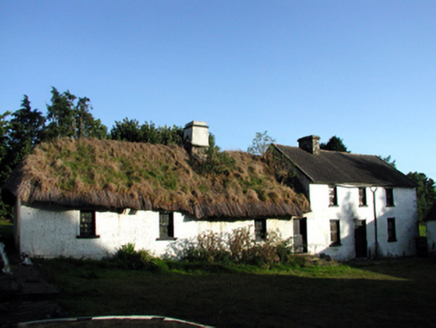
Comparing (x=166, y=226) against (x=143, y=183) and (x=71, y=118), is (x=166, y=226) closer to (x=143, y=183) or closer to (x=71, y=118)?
(x=143, y=183)

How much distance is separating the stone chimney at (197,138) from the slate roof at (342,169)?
5073 millimetres

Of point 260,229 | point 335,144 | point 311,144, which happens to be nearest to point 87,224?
point 260,229

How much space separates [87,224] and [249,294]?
24.4 ft

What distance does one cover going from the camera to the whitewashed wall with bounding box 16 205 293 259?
13.9m

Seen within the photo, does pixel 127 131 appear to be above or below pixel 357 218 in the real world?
above

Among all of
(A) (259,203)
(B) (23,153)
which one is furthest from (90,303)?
(B) (23,153)

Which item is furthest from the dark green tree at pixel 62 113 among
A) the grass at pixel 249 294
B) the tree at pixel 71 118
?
the grass at pixel 249 294

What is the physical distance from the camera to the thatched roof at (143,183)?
14297mm

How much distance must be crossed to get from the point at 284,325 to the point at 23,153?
26782mm

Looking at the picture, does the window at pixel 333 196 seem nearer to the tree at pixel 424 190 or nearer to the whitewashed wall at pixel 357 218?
the whitewashed wall at pixel 357 218

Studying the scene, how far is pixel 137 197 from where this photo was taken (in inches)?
603

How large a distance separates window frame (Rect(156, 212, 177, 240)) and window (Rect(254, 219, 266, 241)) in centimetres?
423

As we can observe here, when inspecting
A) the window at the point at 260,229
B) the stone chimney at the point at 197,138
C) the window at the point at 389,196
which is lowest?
the window at the point at 260,229

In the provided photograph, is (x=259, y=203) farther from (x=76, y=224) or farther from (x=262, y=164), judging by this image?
(x=76, y=224)
